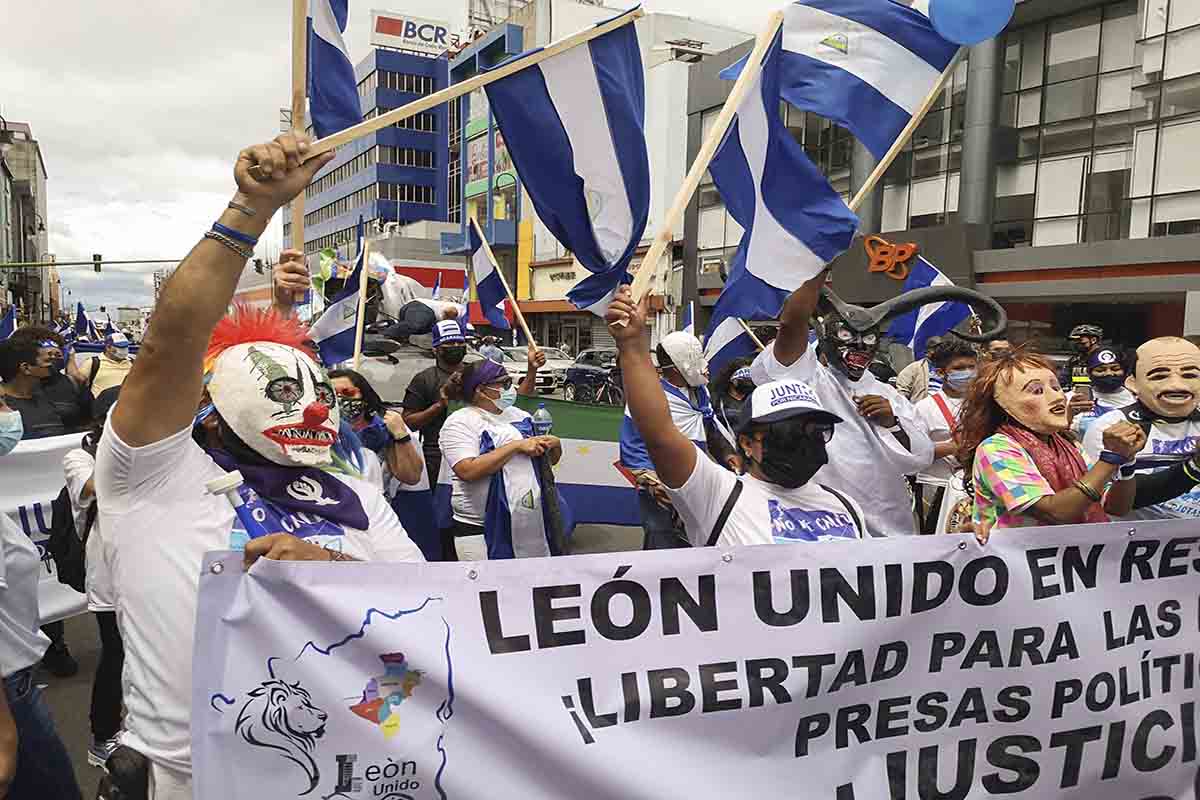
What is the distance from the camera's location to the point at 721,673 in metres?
2.11

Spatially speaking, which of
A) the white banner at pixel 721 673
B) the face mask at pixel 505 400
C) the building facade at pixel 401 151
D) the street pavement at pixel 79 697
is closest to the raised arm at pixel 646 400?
the white banner at pixel 721 673

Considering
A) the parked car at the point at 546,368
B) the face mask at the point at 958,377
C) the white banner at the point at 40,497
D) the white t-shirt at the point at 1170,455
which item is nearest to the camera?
the white t-shirt at the point at 1170,455

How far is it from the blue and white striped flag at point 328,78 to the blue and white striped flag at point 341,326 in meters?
2.21

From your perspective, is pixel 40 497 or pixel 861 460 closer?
pixel 861 460

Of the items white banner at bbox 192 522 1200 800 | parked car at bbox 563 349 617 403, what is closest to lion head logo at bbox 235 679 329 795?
white banner at bbox 192 522 1200 800

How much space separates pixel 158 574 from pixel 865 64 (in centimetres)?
350

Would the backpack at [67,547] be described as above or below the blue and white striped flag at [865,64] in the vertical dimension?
below

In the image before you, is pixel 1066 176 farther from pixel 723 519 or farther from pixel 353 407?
pixel 723 519

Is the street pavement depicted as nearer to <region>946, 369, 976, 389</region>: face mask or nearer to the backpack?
the backpack

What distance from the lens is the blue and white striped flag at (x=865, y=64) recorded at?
12.4 feet

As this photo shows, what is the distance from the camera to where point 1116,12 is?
65.1ft

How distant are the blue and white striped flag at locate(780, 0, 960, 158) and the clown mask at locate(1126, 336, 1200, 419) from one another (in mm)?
1438

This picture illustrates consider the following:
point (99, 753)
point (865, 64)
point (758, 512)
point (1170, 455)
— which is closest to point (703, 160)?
point (758, 512)

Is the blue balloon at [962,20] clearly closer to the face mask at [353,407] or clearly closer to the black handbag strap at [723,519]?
the black handbag strap at [723,519]
